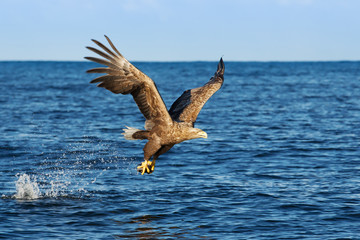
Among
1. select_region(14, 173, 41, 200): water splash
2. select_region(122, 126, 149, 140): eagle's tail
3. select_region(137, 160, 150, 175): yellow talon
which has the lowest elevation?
select_region(14, 173, 41, 200): water splash

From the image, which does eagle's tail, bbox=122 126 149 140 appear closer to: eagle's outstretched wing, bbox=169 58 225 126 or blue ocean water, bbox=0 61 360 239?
eagle's outstretched wing, bbox=169 58 225 126

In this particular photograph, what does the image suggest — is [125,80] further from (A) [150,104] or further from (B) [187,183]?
(B) [187,183]

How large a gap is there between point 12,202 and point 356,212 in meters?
7.38

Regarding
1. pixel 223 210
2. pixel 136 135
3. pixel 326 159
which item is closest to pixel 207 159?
pixel 326 159

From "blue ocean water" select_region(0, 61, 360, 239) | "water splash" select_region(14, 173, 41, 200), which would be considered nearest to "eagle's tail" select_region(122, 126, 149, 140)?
"blue ocean water" select_region(0, 61, 360, 239)

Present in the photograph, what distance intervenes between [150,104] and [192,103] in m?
1.80

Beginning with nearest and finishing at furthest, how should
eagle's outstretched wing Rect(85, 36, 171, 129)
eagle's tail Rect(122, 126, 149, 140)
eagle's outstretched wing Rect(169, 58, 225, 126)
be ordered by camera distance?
eagle's outstretched wing Rect(85, 36, 171, 129), eagle's tail Rect(122, 126, 149, 140), eagle's outstretched wing Rect(169, 58, 225, 126)

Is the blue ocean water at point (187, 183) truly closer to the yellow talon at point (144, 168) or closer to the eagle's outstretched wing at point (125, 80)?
the yellow talon at point (144, 168)

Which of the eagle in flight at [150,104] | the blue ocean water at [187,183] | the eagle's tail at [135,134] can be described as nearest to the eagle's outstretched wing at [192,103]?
the eagle in flight at [150,104]

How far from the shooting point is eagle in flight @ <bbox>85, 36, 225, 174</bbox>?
31.6 feet

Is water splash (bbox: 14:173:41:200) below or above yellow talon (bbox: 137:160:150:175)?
below

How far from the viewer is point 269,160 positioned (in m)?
17.9

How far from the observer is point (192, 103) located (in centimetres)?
1195

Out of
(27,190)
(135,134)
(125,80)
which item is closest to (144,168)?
(135,134)
